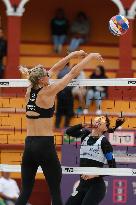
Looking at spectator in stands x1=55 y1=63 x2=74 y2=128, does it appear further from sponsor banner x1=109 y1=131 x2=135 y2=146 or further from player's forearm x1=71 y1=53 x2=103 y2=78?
player's forearm x1=71 y1=53 x2=103 y2=78

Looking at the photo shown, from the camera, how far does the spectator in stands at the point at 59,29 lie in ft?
72.9

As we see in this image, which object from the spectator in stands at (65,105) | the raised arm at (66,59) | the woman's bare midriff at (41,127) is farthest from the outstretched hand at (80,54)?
the spectator in stands at (65,105)

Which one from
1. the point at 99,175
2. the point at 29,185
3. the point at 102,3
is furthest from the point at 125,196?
the point at 102,3

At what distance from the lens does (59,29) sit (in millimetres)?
22328

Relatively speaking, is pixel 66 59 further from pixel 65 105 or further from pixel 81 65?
pixel 65 105

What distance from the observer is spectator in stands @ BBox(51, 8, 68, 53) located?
22.2 meters

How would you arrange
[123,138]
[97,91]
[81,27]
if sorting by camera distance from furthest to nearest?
1. [81,27]
2. [97,91]
3. [123,138]

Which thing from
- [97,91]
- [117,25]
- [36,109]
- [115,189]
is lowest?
[115,189]

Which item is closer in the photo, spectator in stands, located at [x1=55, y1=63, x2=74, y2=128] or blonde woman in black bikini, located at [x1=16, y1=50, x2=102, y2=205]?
blonde woman in black bikini, located at [x1=16, y1=50, x2=102, y2=205]

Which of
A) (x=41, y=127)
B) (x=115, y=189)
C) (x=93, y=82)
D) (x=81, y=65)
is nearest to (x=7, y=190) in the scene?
(x=115, y=189)

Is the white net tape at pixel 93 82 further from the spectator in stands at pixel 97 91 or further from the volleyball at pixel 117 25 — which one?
the spectator in stands at pixel 97 91

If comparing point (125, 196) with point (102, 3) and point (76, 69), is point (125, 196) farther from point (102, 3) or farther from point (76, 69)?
point (102, 3)

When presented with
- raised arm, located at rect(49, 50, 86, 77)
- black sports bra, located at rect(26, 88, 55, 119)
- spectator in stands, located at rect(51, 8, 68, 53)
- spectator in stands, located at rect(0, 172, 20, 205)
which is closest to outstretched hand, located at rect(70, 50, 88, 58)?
raised arm, located at rect(49, 50, 86, 77)

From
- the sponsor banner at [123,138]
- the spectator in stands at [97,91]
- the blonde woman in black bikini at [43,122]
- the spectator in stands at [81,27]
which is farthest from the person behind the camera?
the spectator in stands at [81,27]
